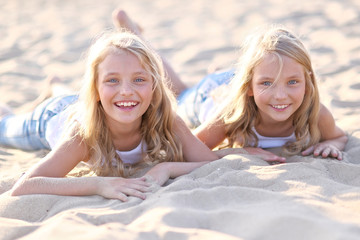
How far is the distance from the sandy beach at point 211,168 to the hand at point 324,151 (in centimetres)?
7

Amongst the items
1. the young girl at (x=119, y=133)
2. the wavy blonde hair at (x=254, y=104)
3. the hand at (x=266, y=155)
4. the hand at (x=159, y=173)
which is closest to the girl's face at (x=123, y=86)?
the young girl at (x=119, y=133)

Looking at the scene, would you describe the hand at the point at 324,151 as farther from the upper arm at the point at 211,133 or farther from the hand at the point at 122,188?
the hand at the point at 122,188

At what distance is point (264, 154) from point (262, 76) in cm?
48

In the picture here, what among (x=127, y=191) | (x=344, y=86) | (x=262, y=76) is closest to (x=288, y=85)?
(x=262, y=76)

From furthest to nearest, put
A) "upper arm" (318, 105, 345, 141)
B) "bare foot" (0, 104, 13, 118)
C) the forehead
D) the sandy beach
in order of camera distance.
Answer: "bare foot" (0, 104, 13, 118), "upper arm" (318, 105, 345, 141), the forehead, the sandy beach

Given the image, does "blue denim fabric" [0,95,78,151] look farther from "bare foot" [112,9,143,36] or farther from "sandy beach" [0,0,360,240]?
"bare foot" [112,9,143,36]

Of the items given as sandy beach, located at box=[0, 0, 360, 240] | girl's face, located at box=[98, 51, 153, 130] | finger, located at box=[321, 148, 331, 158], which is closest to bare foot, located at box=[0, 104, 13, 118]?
sandy beach, located at box=[0, 0, 360, 240]

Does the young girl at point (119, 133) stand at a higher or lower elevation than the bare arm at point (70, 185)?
higher

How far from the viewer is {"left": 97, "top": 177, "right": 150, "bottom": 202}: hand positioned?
2525mm

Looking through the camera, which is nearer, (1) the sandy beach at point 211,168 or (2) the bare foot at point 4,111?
(1) the sandy beach at point 211,168

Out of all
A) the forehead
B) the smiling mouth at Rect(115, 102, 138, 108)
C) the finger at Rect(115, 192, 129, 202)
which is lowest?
the finger at Rect(115, 192, 129, 202)

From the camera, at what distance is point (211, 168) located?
9.31 feet

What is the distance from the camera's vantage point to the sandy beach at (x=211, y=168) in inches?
80.1

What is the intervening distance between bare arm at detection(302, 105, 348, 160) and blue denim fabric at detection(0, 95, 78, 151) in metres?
1.82
